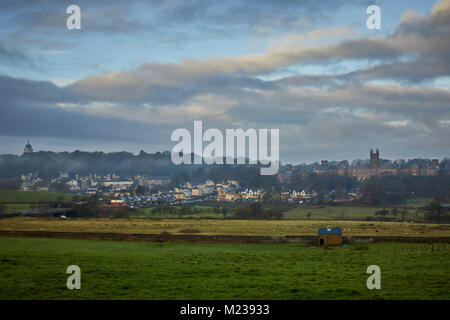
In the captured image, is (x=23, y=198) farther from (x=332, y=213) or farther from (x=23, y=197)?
(x=332, y=213)

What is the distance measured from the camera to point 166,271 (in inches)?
1070

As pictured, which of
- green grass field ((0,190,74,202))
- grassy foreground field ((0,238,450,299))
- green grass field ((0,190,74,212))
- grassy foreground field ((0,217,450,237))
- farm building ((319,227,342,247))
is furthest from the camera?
green grass field ((0,190,74,202))

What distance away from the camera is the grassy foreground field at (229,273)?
822 inches

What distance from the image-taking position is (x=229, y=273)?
26.6 metres

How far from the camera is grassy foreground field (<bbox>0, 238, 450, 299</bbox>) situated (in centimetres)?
2089

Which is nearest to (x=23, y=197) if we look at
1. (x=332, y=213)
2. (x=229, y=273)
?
(x=332, y=213)

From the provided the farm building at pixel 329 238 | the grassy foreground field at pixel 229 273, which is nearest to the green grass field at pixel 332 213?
the farm building at pixel 329 238

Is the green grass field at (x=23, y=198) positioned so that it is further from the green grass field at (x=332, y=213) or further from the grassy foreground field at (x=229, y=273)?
the grassy foreground field at (x=229, y=273)

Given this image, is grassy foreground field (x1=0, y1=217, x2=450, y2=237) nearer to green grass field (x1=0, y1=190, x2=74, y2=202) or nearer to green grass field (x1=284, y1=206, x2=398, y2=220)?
green grass field (x1=284, y1=206, x2=398, y2=220)

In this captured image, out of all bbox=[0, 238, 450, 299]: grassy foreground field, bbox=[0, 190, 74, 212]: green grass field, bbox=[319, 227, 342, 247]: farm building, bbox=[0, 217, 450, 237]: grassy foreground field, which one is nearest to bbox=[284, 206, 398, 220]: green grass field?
bbox=[0, 217, 450, 237]: grassy foreground field

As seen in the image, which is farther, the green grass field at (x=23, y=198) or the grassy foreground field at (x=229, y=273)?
the green grass field at (x=23, y=198)
